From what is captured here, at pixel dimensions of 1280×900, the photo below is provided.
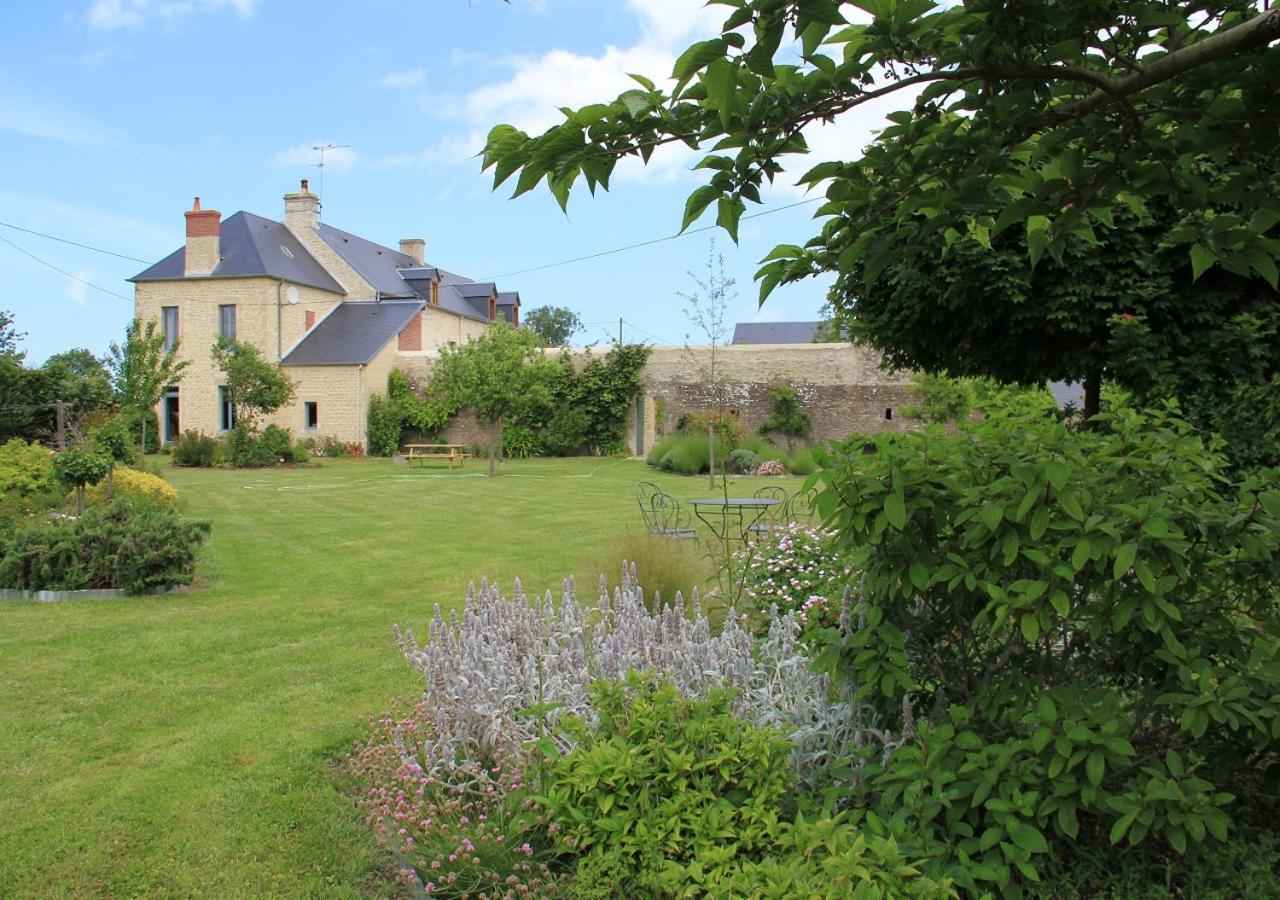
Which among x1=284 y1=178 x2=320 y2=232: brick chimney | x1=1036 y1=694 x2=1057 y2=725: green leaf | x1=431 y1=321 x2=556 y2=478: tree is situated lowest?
x1=1036 y1=694 x2=1057 y2=725: green leaf

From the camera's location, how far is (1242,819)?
2641 millimetres

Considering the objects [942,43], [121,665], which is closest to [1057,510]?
[942,43]

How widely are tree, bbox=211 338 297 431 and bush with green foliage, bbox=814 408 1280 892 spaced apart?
2702 cm

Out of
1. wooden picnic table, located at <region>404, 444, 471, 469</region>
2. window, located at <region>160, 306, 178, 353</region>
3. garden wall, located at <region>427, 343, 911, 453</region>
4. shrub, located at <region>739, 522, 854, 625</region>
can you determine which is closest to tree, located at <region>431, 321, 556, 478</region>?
wooden picnic table, located at <region>404, 444, 471, 469</region>

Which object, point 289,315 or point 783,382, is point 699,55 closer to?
point 783,382

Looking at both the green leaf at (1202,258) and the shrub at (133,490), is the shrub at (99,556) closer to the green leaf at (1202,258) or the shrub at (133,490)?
the shrub at (133,490)

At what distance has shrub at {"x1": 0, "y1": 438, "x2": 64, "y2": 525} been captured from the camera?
9.83 meters

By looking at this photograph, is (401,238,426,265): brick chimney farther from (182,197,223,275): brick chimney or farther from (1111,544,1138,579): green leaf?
(1111,544,1138,579): green leaf

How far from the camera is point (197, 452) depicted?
26516 millimetres

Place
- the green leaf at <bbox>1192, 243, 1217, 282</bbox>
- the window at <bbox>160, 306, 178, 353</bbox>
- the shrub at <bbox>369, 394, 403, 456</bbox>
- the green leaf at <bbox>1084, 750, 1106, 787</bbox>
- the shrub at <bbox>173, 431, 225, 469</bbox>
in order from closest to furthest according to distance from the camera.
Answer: the green leaf at <bbox>1192, 243, 1217, 282</bbox>
the green leaf at <bbox>1084, 750, 1106, 787</bbox>
the shrub at <bbox>173, 431, 225, 469</bbox>
the shrub at <bbox>369, 394, 403, 456</bbox>
the window at <bbox>160, 306, 178, 353</bbox>

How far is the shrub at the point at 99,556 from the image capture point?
7.62 m

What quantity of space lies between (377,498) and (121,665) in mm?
10938

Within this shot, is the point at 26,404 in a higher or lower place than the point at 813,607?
higher

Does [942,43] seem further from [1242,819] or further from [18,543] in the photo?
[18,543]
